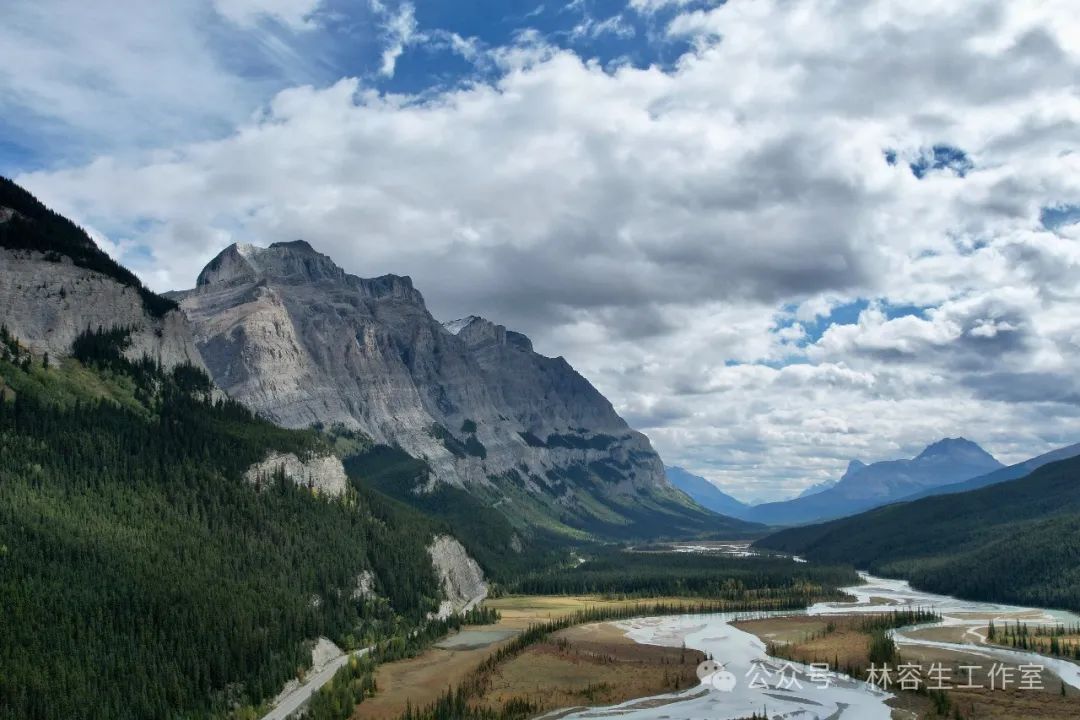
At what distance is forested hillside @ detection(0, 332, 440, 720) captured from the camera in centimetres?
11200

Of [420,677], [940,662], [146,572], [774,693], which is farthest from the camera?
[940,662]

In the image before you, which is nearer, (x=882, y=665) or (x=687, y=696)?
(x=687, y=696)

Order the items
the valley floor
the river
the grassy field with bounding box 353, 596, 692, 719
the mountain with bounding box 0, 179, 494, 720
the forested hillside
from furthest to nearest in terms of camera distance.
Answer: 1. the grassy field with bounding box 353, 596, 692, 719
2. the river
3. the mountain with bounding box 0, 179, 494, 720
4. the forested hillside
5. the valley floor

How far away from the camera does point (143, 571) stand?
449 ft

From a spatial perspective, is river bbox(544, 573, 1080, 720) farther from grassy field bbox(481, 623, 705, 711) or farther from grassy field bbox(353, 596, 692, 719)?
grassy field bbox(353, 596, 692, 719)

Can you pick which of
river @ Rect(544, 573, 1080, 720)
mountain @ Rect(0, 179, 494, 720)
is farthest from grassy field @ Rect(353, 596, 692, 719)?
river @ Rect(544, 573, 1080, 720)

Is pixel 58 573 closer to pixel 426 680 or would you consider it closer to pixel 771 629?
pixel 426 680

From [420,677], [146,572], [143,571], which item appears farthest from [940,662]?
[143,571]

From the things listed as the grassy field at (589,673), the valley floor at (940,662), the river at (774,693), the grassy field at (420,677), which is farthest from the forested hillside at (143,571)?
the valley floor at (940,662)

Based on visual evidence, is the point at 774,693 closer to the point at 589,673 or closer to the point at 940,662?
the point at 589,673

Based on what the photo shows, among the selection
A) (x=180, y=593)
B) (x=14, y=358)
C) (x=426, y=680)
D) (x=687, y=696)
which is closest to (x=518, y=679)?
(x=426, y=680)

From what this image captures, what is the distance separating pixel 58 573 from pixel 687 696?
89.4 meters

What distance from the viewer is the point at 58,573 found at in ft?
411

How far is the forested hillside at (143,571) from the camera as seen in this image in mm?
112000
